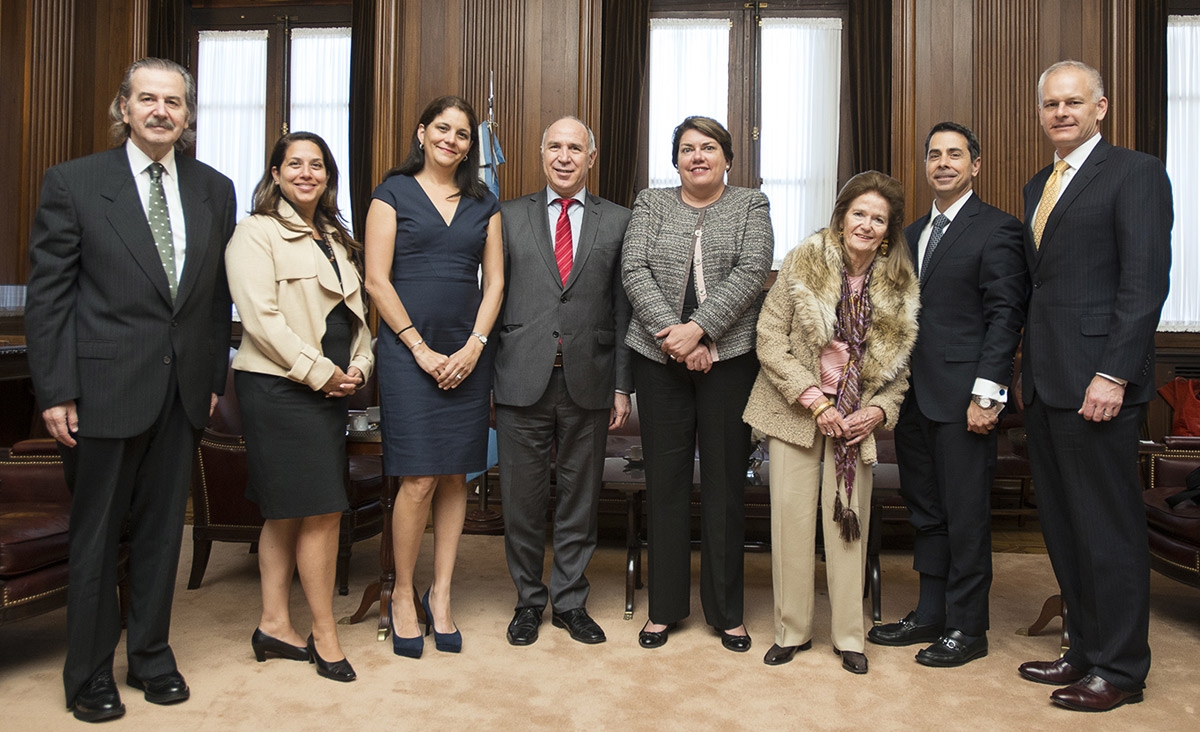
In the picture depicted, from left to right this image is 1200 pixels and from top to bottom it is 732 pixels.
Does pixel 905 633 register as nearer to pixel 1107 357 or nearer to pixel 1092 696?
pixel 1092 696

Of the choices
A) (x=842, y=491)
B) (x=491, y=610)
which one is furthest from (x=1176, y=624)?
(x=491, y=610)

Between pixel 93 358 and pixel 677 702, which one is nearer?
pixel 93 358

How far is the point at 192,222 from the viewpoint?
2533 mm

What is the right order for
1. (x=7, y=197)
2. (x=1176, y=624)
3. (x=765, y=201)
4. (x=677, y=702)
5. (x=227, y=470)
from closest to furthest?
(x=677, y=702), (x=765, y=201), (x=1176, y=624), (x=227, y=470), (x=7, y=197)

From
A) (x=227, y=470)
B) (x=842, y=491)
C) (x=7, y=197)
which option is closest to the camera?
(x=842, y=491)

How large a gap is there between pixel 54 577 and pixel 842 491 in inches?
95.4

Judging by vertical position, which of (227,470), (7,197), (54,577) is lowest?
(54,577)

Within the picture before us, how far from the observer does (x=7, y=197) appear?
21.9ft

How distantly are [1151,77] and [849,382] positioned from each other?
5.49 m

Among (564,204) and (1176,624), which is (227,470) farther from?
(1176,624)

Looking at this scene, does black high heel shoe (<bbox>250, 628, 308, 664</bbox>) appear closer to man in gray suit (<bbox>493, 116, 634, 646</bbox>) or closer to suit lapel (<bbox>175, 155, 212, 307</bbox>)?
man in gray suit (<bbox>493, 116, 634, 646</bbox>)

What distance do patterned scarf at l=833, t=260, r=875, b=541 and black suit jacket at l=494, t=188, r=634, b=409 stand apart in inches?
28.9

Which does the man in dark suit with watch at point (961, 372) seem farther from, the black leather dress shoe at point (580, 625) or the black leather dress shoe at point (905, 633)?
the black leather dress shoe at point (580, 625)

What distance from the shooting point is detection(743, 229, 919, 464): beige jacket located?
277cm
